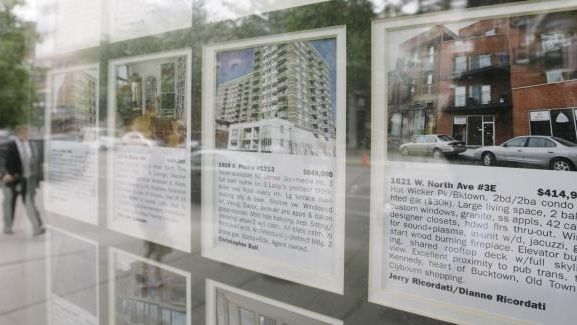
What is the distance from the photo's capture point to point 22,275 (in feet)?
9.38

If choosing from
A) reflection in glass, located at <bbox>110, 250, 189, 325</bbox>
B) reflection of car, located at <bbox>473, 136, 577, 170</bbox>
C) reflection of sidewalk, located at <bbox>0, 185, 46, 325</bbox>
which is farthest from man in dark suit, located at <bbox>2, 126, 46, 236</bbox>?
reflection of car, located at <bbox>473, 136, 577, 170</bbox>

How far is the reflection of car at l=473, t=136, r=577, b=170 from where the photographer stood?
1.19 m

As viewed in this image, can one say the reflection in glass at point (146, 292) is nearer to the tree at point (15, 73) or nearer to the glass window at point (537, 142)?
the tree at point (15, 73)

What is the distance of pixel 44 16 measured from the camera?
2.83 metres

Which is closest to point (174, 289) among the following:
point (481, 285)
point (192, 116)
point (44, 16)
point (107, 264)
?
point (107, 264)

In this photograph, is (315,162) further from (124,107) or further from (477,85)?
(124,107)

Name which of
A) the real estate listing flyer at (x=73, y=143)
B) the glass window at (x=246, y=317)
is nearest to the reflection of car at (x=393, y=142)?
the glass window at (x=246, y=317)

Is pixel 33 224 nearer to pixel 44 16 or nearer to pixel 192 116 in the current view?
pixel 44 16

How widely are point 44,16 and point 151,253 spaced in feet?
5.68

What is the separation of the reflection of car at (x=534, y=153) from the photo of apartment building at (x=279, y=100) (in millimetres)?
521

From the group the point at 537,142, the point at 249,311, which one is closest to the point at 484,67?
the point at 537,142

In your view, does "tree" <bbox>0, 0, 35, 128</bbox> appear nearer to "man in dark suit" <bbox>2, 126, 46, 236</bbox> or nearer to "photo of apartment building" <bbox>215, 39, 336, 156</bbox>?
"man in dark suit" <bbox>2, 126, 46, 236</bbox>

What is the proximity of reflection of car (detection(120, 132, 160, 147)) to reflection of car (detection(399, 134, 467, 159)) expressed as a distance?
125 cm

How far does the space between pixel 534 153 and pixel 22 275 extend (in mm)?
2987
